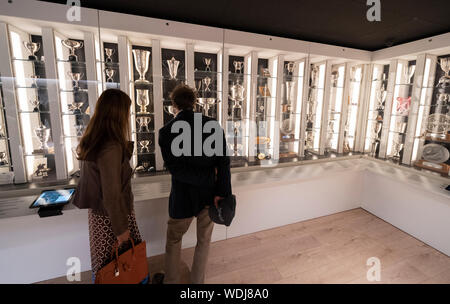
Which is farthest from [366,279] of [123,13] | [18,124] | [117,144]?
[18,124]

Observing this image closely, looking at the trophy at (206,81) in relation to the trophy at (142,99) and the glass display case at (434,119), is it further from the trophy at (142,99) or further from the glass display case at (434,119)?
the glass display case at (434,119)

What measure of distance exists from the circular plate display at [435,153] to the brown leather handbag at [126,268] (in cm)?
343

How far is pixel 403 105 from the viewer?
3.02m

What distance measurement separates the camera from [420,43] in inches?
104

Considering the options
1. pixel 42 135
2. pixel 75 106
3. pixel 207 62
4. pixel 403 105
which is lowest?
pixel 42 135

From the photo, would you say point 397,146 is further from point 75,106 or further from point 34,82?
point 34,82

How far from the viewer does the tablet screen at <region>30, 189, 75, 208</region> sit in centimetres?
175

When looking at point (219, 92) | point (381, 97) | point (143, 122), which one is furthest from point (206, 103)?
point (381, 97)

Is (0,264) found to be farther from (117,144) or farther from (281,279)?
(281,279)

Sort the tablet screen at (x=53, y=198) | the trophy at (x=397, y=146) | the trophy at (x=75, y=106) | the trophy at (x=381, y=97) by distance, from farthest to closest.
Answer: the trophy at (x=381, y=97), the trophy at (x=397, y=146), the trophy at (x=75, y=106), the tablet screen at (x=53, y=198)

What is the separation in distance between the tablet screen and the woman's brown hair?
0.82 metres

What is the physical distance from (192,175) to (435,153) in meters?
3.09

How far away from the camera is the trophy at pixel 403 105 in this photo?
2.97m

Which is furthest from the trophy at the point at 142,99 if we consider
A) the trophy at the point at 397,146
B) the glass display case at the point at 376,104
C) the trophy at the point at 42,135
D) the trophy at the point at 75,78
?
the trophy at the point at 397,146
